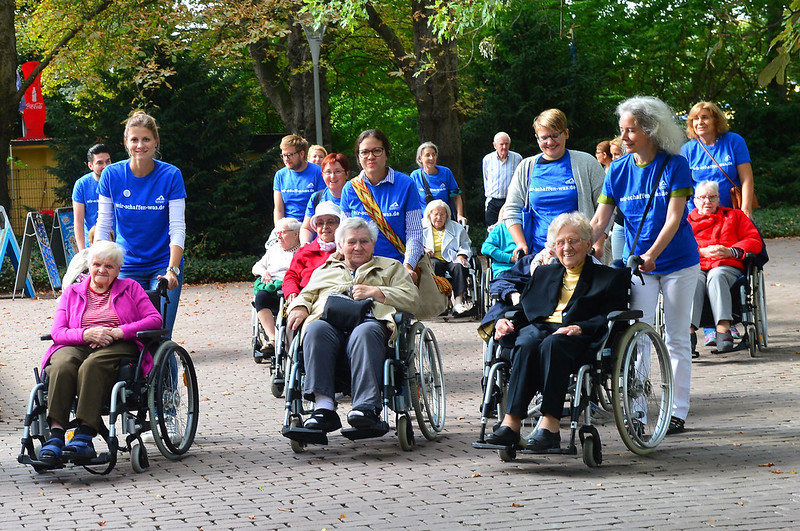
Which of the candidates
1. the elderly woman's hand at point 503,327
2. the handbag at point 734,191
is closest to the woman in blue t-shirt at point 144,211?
the elderly woman's hand at point 503,327

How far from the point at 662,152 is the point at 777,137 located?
1008 inches

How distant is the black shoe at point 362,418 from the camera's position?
626 centimetres

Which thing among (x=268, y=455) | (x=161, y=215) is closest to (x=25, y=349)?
(x=161, y=215)

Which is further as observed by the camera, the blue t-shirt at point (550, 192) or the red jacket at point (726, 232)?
the red jacket at point (726, 232)

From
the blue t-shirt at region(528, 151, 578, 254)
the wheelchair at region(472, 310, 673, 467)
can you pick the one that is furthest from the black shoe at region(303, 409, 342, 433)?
the blue t-shirt at region(528, 151, 578, 254)

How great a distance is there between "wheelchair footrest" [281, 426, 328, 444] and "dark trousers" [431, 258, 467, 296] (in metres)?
6.75

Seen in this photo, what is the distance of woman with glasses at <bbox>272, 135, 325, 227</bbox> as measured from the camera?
11.2 metres

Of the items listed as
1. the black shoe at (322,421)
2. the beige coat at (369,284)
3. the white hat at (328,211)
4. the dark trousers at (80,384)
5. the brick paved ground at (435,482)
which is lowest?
the brick paved ground at (435,482)

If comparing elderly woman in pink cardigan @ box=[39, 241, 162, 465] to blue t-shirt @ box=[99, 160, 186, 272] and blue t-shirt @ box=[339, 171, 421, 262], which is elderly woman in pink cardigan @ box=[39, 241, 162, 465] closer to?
blue t-shirt @ box=[99, 160, 186, 272]

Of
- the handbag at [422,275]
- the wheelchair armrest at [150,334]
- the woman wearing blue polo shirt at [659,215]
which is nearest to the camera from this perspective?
the wheelchair armrest at [150,334]

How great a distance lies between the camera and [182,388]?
671cm

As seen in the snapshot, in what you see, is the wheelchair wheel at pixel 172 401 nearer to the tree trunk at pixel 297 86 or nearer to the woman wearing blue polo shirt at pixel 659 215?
the woman wearing blue polo shirt at pixel 659 215

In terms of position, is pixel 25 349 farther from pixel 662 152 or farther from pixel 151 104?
pixel 151 104

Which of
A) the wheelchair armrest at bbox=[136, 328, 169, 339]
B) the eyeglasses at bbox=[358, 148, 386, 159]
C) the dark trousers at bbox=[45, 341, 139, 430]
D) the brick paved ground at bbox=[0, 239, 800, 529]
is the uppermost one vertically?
the eyeglasses at bbox=[358, 148, 386, 159]
